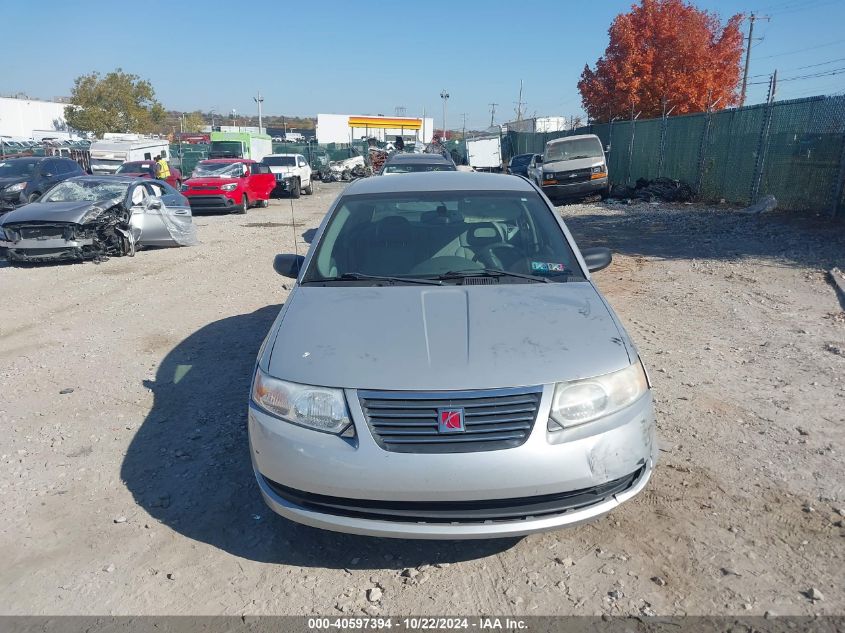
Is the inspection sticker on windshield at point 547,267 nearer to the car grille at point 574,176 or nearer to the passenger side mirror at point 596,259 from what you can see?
the passenger side mirror at point 596,259

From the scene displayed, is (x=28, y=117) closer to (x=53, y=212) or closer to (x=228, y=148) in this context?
(x=228, y=148)

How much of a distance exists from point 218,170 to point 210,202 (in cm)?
164

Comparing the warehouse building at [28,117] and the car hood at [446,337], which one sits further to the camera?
the warehouse building at [28,117]

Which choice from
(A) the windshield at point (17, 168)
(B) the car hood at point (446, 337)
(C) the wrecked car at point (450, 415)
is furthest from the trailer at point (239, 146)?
(C) the wrecked car at point (450, 415)

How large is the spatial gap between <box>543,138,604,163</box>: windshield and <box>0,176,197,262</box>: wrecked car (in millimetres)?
12007

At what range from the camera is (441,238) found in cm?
425

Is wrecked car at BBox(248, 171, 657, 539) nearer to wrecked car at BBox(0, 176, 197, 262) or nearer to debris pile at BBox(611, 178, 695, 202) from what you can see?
wrecked car at BBox(0, 176, 197, 262)

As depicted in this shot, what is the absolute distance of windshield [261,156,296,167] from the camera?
26344 millimetres

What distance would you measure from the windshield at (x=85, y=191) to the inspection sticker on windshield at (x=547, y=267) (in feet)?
34.3

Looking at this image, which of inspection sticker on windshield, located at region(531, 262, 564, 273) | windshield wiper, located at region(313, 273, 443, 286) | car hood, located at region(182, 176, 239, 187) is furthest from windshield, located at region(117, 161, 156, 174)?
inspection sticker on windshield, located at region(531, 262, 564, 273)

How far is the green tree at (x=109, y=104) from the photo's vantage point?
5620 centimetres

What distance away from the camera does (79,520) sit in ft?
11.5

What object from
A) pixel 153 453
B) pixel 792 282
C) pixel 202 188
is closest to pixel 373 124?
pixel 202 188

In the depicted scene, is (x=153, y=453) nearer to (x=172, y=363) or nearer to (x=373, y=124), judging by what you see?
(x=172, y=363)
